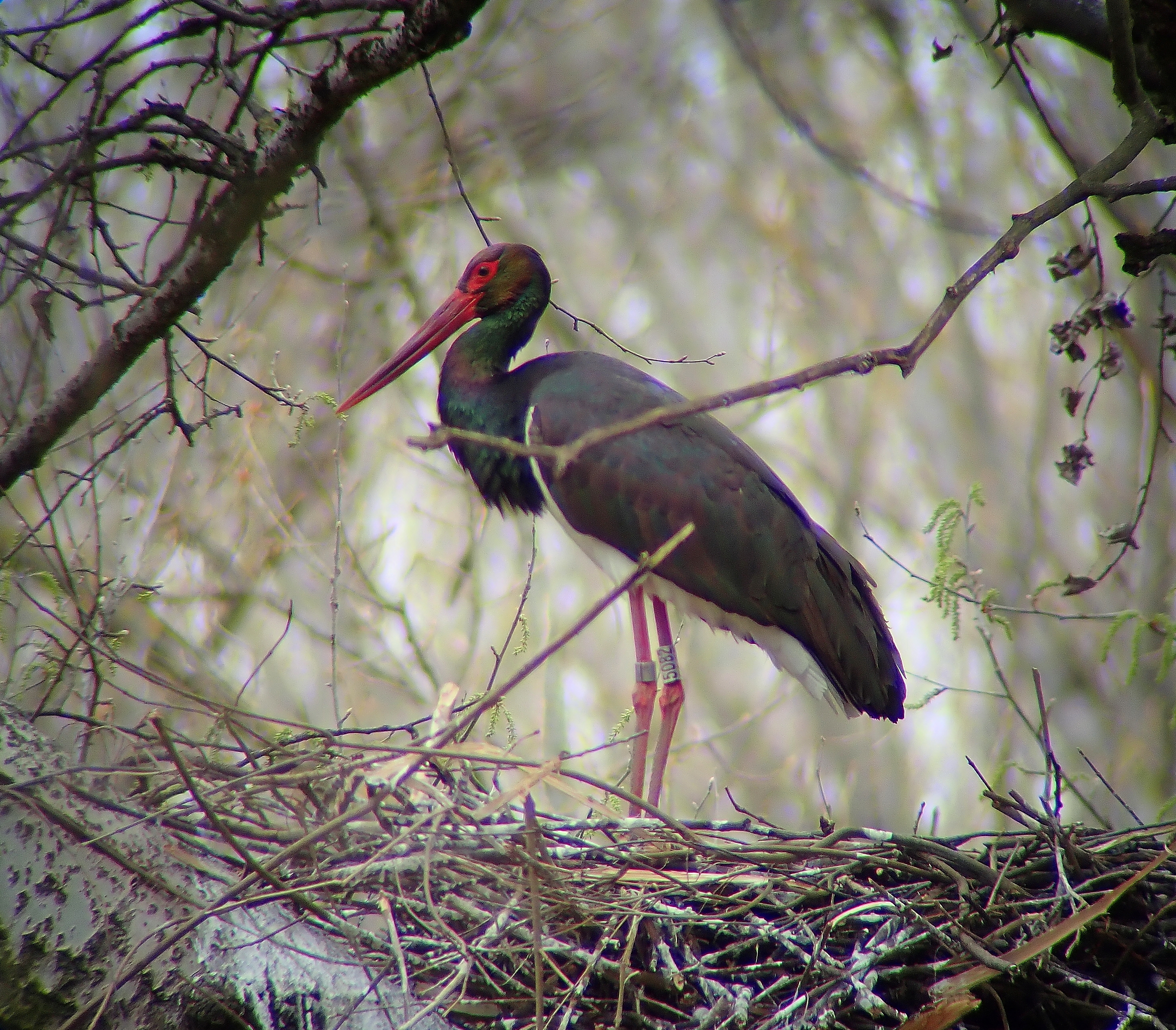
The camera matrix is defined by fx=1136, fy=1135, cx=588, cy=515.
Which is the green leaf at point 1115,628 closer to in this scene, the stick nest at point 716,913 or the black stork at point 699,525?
the stick nest at point 716,913

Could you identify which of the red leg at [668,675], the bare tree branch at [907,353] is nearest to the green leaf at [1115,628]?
the bare tree branch at [907,353]

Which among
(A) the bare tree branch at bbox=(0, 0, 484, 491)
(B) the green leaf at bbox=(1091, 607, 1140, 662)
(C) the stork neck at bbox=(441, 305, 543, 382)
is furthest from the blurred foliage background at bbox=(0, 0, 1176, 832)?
(A) the bare tree branch at bbox=(0, 0, 484, 491)

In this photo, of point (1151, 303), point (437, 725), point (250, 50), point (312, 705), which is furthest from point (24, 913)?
point (1151, 303)

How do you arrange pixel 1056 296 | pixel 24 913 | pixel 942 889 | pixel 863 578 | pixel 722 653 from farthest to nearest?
pixel 722 653 → pixel 1056 296 → pixel 863 578 → pixel 942 889 → pixel 24 913

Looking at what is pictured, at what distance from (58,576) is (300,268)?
6.02 metres

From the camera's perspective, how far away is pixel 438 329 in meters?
5.09

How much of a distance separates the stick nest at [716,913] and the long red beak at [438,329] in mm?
2249

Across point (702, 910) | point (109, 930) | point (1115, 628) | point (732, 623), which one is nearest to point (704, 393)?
point (732, 623)

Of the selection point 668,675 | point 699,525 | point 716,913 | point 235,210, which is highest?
point 699,525

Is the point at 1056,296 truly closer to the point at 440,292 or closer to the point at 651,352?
the point at 651,352

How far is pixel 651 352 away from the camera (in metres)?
10.7

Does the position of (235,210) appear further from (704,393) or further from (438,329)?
(704,393)

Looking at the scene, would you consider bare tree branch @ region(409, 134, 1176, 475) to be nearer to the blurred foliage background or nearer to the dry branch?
the dry branch

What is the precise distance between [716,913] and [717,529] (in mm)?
1815
